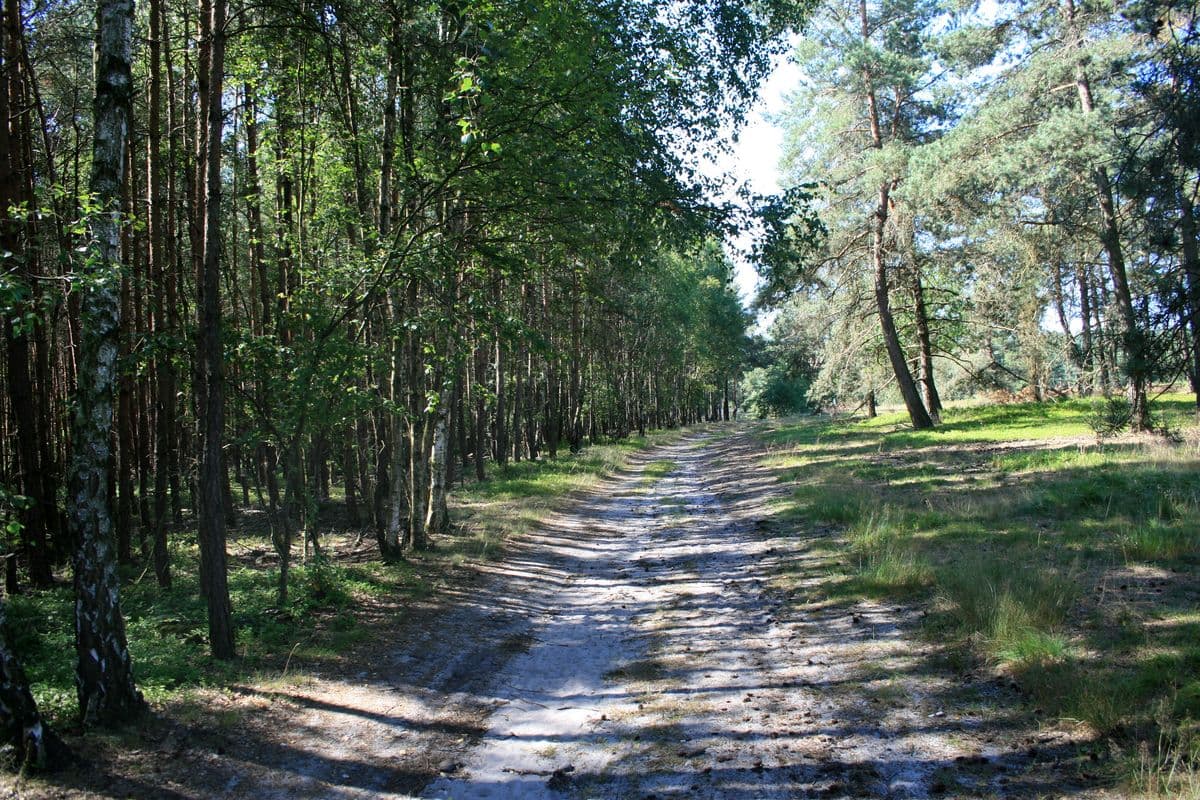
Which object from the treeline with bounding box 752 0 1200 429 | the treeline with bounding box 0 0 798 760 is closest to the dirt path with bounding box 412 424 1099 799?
the treeline with bounding box 0 0 798 760

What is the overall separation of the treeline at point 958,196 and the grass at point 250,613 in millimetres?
6769

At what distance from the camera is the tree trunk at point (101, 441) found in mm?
4508

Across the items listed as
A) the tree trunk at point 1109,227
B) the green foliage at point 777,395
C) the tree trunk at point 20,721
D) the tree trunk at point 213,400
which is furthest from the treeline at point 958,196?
the green foliage at point 777,395

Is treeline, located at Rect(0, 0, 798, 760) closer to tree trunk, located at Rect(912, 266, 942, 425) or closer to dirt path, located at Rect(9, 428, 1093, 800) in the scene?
dirt path, located at Rect(9, 428, 1093, 800)

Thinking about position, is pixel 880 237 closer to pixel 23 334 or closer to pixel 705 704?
pixel 705 704

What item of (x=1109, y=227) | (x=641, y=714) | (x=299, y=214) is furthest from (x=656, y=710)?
(x=1109, y=227)

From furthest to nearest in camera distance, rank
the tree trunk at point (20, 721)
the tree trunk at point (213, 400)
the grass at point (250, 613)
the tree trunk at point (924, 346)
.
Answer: the tree trunk at point (924, 346) → the tree trunk at point (213, 400) → the grass at point (250, 613) → the tree trunk at point (20, 721)

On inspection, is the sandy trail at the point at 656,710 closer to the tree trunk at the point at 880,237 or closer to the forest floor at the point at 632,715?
the forest floor at the point at 632,715

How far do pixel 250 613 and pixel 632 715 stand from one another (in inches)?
179

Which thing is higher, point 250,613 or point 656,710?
point 250,613

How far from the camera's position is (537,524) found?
13367 mm

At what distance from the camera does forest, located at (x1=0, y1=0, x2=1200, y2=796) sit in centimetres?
525

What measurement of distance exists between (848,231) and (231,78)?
19.9 metres

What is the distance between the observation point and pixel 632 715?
5.12m
